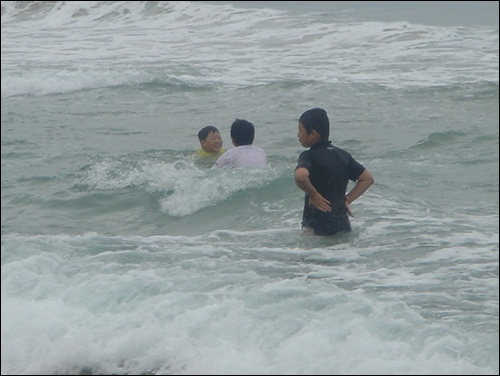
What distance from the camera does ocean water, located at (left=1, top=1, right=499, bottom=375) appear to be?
6125mm

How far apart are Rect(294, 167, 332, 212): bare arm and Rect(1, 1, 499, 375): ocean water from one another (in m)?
0.36

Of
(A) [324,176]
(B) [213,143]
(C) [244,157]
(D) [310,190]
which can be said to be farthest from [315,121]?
(B) [213,143]

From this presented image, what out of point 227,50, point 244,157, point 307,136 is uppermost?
point 307,136

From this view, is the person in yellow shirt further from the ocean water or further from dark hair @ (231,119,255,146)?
dark hair @ (231,119,255,146)

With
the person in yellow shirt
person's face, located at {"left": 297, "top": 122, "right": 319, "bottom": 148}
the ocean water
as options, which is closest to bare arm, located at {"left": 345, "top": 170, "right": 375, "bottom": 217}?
the ocean water

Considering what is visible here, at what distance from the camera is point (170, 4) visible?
33000 mm

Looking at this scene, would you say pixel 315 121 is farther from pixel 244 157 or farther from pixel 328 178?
pixel 244 157

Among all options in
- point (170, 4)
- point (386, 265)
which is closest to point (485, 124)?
point (386, 265)

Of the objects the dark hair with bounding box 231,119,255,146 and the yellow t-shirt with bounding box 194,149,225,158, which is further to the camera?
the yellow t-shirt with bounding box 194,149,225,158

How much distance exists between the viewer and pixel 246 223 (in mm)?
9508

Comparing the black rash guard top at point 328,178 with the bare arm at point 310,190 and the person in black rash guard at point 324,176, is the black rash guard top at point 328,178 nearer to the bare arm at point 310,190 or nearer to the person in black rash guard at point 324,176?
the person in black rash guard at point 324,176

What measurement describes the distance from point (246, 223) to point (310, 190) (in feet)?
4.73

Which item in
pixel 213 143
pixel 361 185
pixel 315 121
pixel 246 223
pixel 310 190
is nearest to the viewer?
pixel 310 190

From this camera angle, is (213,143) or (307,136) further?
(213,143)
